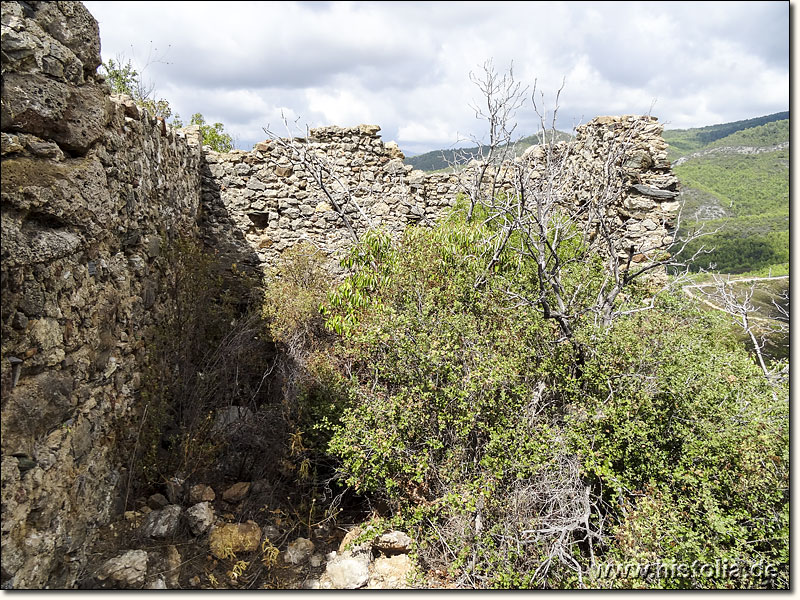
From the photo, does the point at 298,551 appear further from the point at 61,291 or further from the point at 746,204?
the point at 746,204

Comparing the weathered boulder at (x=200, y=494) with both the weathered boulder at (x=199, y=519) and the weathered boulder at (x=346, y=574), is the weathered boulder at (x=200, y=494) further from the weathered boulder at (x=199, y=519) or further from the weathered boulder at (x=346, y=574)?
the weathered boulder at (x=346, y=574)

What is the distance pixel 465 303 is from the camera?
4.85 meters

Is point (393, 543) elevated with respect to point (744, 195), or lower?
lower

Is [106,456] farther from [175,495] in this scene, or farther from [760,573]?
[760,573]

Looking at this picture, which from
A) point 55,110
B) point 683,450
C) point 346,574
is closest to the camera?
point 55,110

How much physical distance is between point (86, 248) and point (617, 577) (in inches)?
149

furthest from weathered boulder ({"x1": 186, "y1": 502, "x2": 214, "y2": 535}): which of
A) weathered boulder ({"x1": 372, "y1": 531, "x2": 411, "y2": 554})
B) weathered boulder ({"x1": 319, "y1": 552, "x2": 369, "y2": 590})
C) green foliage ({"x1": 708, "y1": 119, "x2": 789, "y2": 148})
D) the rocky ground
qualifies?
green foliage ({"x1": 708, "y1": 119, "x2": 789, "y2": 148})

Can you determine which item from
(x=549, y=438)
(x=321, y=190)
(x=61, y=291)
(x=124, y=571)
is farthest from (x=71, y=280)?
(x=321, y=190)

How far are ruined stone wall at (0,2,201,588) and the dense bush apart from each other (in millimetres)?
1705

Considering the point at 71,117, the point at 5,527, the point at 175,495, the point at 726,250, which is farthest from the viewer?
the point at 726,250

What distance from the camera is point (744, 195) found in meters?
17.3

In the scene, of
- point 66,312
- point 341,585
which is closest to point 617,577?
point 341,585

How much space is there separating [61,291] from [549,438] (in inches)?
125

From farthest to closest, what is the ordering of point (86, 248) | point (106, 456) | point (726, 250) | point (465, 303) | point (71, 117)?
point (726, 250) < point (465, 303) < point (106, 456) < point (86, 248) < point (71, 117)
